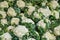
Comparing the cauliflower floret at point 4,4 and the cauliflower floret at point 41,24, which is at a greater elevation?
the cauliflower floret at point 4,4

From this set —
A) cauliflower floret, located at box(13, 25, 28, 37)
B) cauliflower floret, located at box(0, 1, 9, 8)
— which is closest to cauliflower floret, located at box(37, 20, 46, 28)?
cauliflower floret, located at box(13, 25, 28, 37)

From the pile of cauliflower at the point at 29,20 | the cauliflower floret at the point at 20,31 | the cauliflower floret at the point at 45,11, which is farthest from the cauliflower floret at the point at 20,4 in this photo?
the cauliflower floret at the point at 20,31

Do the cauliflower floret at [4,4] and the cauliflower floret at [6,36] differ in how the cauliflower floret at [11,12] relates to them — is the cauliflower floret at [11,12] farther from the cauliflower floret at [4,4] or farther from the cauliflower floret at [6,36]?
the cauliflower floret at [6,36]

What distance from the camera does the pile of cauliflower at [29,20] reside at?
149 cm

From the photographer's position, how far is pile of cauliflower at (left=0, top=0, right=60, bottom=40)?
149cm

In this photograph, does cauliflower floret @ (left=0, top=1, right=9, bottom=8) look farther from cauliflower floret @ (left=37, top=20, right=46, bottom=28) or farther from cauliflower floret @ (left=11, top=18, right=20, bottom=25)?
cauliflower floret @ (left=37, top=20, right=46, bottom=28)

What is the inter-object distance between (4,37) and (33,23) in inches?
8.5

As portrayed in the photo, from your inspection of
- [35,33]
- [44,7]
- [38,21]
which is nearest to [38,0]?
[44,7]

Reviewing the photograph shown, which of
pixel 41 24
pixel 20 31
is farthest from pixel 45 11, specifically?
pixel 20 31

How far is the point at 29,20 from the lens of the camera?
1570 mm

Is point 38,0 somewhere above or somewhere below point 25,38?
above

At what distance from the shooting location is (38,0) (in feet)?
5.68

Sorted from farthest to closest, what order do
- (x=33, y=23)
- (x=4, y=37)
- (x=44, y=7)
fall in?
(x=44, y=7)
(x=33, y=23)
(x=4, y=37)

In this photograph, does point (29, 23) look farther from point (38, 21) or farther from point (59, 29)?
point (59, 29)
